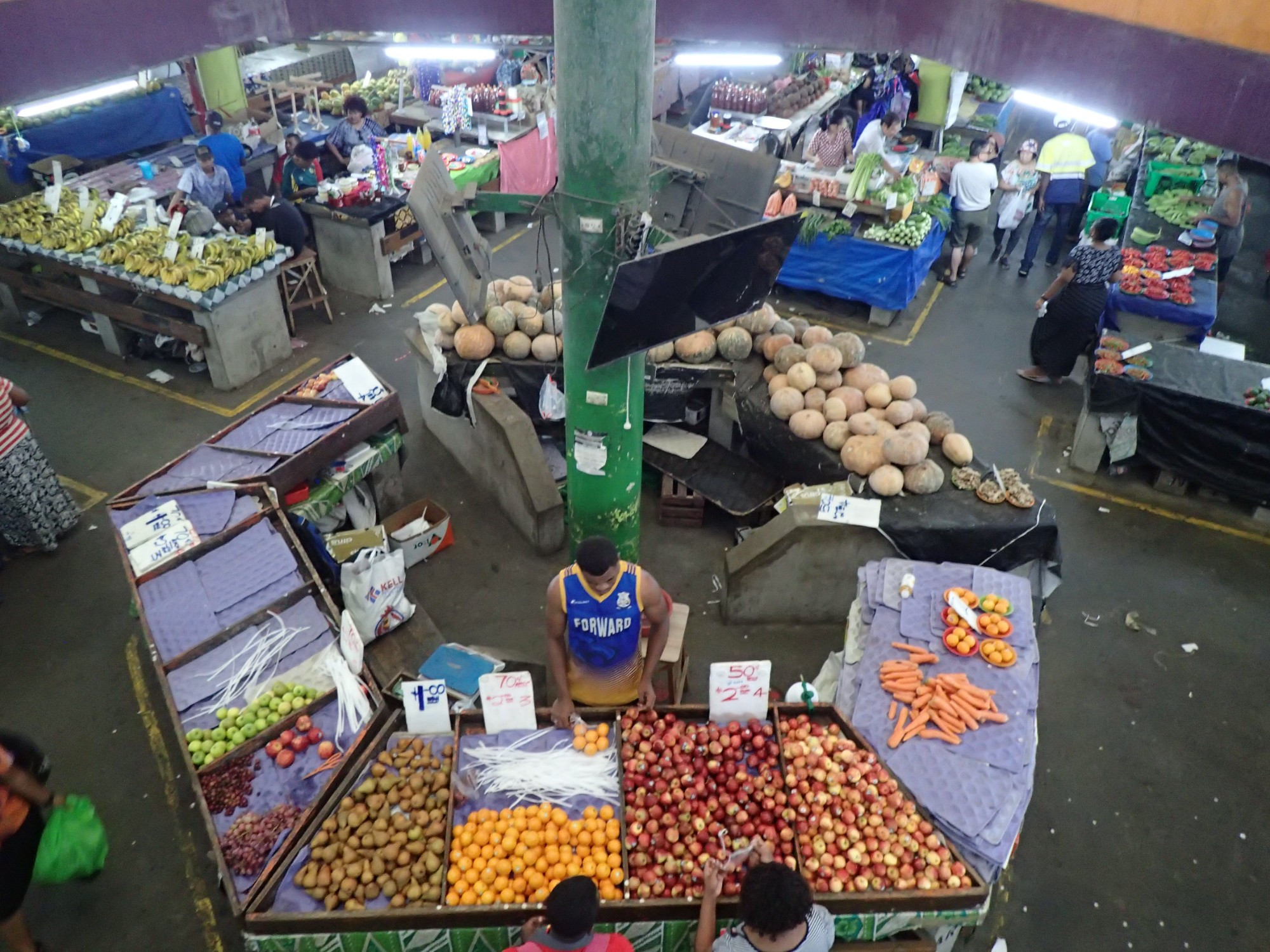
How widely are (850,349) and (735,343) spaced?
3.04ft

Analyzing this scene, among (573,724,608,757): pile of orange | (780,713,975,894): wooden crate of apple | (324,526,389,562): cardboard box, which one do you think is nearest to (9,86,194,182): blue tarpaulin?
(324,526,389,562): cardboard box

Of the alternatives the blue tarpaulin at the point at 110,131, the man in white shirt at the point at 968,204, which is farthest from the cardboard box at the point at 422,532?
the blue tarpaulin at the point at 110,131

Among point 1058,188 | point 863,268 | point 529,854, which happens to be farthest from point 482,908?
point 1058,188

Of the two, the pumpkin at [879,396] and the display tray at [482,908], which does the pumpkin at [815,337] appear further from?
the display tray at [482,908]

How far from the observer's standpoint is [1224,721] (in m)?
5.97

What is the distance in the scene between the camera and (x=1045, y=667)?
20.6 ft

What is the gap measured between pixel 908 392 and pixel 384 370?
5.56 metres

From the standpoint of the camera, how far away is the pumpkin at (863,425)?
6.43 m

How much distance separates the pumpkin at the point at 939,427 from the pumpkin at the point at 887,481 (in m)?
0.58

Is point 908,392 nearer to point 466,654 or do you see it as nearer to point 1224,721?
point 1224,721

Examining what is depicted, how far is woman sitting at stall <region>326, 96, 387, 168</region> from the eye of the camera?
36.6ft

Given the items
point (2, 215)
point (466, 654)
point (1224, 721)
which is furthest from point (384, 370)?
point (1224, 721)

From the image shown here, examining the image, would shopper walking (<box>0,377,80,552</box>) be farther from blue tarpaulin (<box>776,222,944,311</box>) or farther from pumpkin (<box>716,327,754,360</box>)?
blue tarpaulin (<box>776,222,944,311</box>)

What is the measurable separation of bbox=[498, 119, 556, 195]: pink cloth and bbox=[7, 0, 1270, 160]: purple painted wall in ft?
23.9
